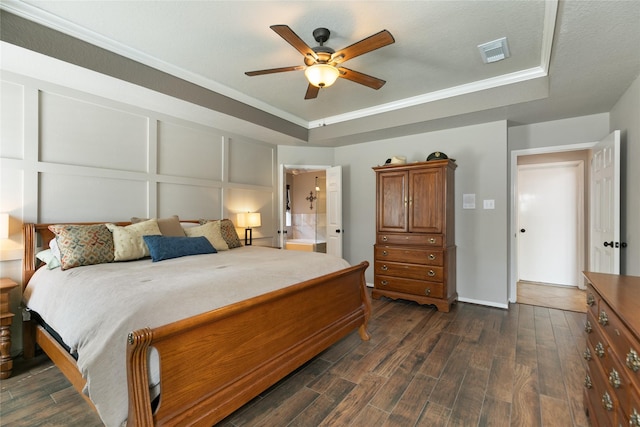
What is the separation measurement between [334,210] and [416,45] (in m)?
2.85

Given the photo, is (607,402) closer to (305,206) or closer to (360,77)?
(360,77)

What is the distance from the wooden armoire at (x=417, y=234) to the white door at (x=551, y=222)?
215 cm

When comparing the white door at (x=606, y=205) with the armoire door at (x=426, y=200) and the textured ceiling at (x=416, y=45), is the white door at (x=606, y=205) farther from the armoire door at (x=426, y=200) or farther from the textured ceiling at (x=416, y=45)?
the armoire door at (x=426, y=200)

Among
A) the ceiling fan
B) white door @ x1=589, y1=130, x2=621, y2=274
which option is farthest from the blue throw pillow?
white door @ x1=589, y1=130, x2=621, y2=274

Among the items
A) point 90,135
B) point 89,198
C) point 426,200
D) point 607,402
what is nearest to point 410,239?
point 426,200

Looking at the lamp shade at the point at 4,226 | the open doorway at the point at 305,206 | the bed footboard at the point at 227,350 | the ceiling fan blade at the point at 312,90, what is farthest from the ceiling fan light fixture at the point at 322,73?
the open doorway at the point at 305,206

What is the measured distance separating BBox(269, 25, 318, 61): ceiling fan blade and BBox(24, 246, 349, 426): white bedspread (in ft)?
5.19

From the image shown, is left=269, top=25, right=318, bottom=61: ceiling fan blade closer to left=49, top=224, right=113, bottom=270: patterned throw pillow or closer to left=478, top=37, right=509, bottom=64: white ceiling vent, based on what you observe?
left=478, top=37, right=509, bottom=64: white ceiling vent

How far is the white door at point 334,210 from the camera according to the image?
483 centimetres

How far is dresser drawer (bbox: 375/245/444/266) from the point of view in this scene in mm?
3537

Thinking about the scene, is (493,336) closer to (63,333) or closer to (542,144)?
(542,144)

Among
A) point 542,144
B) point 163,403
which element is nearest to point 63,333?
point 163,403

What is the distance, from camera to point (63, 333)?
1578 mm

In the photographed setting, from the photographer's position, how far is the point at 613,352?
1179mm
